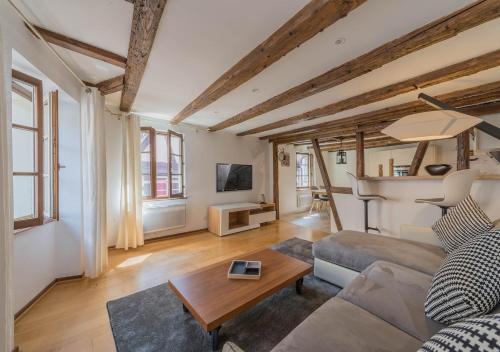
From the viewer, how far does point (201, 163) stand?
443 centimetres

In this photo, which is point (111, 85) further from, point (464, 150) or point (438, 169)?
point (464, 150)

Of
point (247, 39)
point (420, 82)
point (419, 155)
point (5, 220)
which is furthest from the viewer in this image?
point (419, 155)

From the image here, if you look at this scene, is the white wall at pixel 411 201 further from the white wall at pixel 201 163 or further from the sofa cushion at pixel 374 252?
the white wall at pixel 201 163

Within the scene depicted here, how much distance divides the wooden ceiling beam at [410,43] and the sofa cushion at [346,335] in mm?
1935

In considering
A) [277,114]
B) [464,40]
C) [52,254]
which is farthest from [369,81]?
[52,254]

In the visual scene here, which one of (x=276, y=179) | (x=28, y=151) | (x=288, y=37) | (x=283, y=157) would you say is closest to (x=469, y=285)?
(x=288, y=37)

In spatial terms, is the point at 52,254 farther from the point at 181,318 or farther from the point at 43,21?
the point at 43,21

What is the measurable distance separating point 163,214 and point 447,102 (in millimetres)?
4870

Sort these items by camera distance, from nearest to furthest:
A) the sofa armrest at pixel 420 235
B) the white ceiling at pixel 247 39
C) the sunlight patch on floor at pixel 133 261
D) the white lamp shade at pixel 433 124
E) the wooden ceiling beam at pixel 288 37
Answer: the wooden ceiling beam at pixel 288 37 → the white ceiling at pixel 247 39 → the white lamp shade at pixel 433 124 → the sofa armrest at pixel 420 235 → the sunlight patch on floor at pixel 133 261

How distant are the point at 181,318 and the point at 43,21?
2.59 meters

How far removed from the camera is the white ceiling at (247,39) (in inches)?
49.5

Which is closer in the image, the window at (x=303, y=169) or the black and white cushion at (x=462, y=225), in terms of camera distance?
the black and white cushion at (x=462, y=225)

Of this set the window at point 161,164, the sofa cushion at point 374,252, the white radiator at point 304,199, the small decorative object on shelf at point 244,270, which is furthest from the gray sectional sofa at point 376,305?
the white radiator at point 304,199

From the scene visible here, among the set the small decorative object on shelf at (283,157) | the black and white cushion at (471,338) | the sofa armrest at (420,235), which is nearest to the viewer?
the black and white cushion at (471,338)
